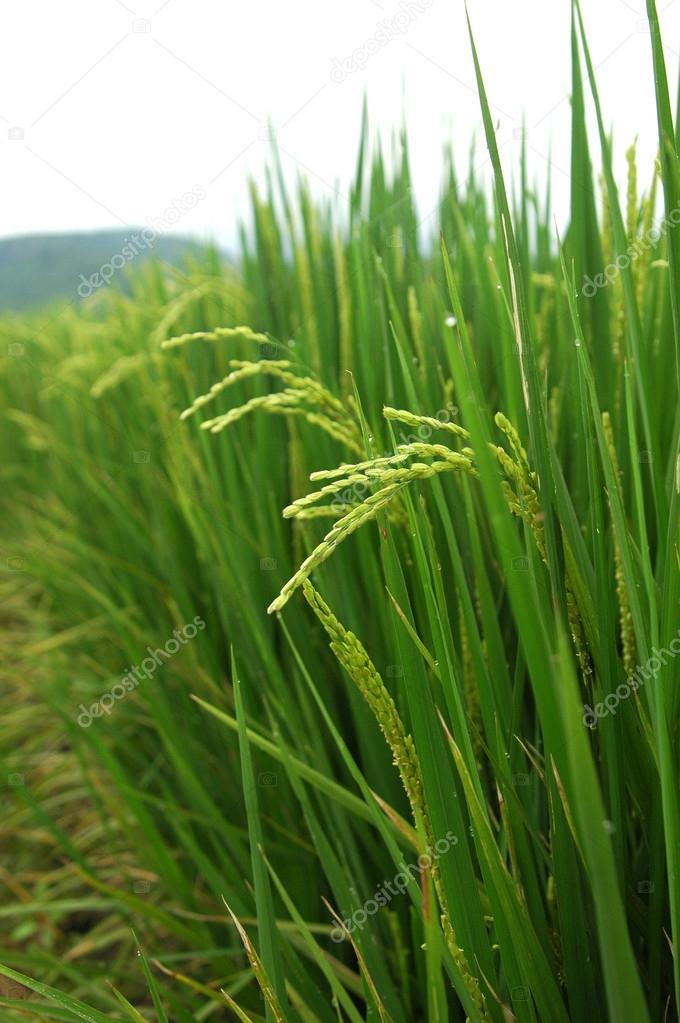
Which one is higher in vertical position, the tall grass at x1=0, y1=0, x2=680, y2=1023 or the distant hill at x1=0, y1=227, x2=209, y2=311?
the distant hill at x1=0, y1=227, x2=209, y2=311

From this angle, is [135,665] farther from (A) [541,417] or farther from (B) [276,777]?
(A) [541,417]

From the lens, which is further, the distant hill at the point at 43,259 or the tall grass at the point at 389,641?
the distant hill at the point at 43,259

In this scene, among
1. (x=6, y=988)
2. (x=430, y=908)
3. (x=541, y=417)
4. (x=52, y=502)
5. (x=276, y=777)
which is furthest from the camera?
(x=52, y=502)

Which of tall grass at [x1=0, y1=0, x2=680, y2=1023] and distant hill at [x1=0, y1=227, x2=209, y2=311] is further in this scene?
distant hill at [x1=0, y1=227, x2=209, y2=311]

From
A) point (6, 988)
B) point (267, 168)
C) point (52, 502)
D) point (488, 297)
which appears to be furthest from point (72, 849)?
point (52, 502)

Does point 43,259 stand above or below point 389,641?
above

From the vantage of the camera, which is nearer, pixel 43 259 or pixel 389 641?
pixel 389 641

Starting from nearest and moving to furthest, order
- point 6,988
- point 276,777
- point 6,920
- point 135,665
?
point 276,777 → point 135,665 → point 6,988 → point 6,920

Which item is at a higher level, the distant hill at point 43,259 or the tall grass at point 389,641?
A: the distant hill at point 43,259
